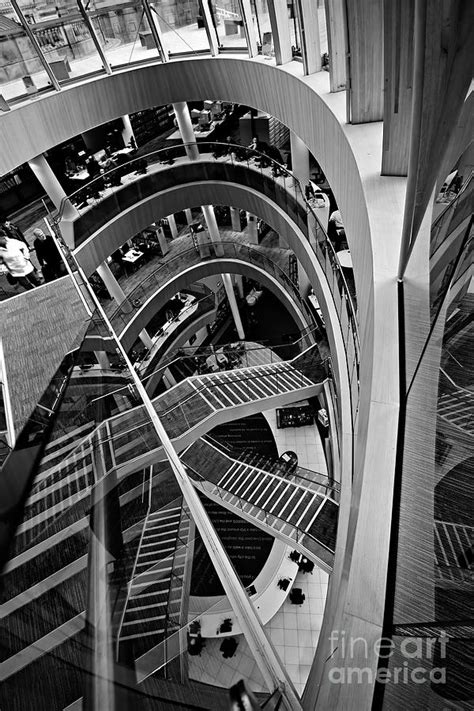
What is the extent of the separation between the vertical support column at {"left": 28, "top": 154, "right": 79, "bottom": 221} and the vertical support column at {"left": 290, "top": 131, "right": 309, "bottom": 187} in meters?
7.47

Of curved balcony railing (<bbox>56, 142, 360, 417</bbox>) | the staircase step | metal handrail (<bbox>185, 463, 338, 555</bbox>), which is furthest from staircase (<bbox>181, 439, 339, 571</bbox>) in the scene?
the staircase step

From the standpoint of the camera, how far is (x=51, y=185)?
13695 mm

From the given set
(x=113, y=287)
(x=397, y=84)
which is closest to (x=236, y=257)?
(x=113, y=287)

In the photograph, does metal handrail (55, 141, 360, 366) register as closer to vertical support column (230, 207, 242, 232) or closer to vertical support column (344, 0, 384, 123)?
vertical support column (344, 0, 384, 123)

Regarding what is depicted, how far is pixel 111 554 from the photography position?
13.1 ft

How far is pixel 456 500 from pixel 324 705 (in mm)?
1214

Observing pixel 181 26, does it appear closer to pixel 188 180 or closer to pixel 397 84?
pixel 188 180

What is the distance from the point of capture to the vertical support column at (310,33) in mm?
7480

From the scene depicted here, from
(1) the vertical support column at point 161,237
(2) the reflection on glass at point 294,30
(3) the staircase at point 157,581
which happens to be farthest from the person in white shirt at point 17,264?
(1) the vertical support column at point 161,237

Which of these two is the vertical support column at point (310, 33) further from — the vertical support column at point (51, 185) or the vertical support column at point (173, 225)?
the vertical support column at point (173, 225)

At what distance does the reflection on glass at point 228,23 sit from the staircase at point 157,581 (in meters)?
11.8

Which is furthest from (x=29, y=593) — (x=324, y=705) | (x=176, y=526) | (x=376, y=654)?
(x=376, y=654)

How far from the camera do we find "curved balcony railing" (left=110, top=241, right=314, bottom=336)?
51.2ft

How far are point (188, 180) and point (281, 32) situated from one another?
8.26 meters
